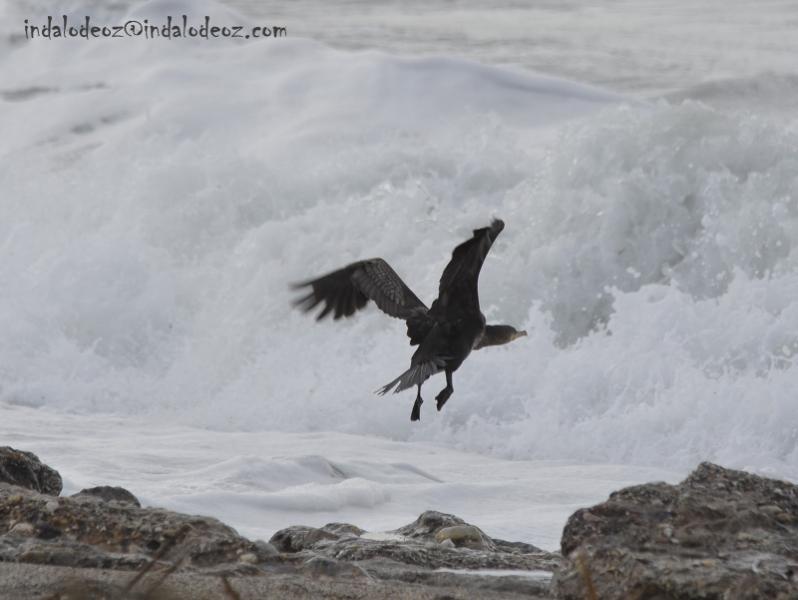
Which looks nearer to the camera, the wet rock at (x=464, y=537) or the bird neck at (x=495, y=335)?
the wet rock at (x=464, y=537)

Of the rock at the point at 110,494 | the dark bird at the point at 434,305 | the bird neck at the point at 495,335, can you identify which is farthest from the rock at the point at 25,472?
the bird neck at the point at 495,335

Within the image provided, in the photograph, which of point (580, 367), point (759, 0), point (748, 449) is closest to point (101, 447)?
point (580, 367)

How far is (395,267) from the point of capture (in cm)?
1234

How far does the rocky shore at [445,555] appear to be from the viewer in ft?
11.8

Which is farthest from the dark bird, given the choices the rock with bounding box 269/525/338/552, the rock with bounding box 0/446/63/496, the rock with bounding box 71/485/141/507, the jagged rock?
the jagged rock

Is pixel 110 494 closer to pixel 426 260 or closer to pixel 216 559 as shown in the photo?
pixel 216 559

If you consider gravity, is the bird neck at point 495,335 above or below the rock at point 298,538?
above

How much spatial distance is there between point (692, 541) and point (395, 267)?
28.2 ft

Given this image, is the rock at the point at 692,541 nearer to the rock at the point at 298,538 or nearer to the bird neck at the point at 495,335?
the rock at the point at 298,538

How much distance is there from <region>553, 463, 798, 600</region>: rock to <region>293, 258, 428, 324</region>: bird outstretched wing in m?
2.64

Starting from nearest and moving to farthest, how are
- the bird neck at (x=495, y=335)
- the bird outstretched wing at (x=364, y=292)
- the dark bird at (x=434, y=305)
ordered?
the dark bird at (x=434, y=305)
the bird outstretched wing at (x=364, y=292)
the bird neck at (x=495, y=335)

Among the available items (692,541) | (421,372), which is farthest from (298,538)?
(692,541)

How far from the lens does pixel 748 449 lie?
364 inches

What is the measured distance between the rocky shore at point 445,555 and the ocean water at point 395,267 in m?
2.11
